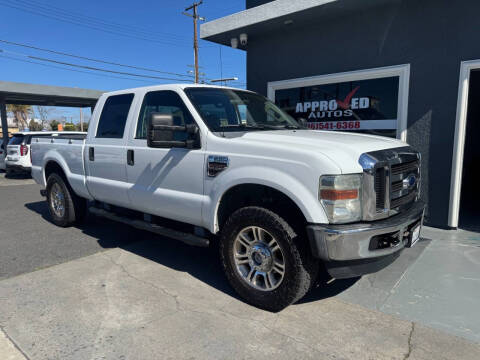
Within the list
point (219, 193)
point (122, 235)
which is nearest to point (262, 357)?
point (219, 193)

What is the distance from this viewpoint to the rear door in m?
4.52

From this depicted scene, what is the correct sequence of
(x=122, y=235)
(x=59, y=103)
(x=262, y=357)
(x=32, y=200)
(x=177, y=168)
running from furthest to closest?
(x=59, y=103) < (x=32, y=200) < (x=122, y=235) < (x=177, y=168) < (x=262, y=357)

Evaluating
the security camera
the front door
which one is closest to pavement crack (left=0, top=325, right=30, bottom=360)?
the front door

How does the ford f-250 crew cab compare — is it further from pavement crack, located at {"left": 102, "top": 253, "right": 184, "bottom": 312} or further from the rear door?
pavement crack, located at {"left": 102, "top": 253, "right": 184, "bottom": 312}

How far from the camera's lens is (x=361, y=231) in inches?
108

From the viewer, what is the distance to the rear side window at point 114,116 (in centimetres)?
463

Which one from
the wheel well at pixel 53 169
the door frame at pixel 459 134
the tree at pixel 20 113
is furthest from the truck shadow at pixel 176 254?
the tree at pixel 20 113

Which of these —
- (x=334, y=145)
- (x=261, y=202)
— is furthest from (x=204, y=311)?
(x=334, y=145)

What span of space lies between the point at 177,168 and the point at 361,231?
77.6 inches

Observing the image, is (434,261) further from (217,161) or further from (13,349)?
(13,349)

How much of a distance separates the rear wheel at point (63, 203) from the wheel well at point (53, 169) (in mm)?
66

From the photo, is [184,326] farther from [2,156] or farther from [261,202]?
[2,156]

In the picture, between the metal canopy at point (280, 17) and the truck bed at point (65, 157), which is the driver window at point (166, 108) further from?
the metal canopy at point (280, 17)

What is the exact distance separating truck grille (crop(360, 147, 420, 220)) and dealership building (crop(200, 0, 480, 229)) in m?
2.54
